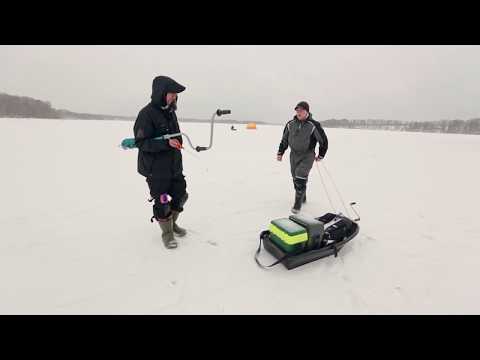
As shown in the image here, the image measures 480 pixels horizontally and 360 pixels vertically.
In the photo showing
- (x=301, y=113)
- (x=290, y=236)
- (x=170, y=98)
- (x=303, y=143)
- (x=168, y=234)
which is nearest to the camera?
(x=290, y=236)

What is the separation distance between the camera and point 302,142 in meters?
4.06

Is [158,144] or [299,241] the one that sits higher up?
[158,144]

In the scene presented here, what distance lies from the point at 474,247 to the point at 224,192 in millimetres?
4524

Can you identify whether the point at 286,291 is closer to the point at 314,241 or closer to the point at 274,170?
Result: the point at 314,241

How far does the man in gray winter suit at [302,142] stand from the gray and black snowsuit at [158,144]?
2273 millimetres

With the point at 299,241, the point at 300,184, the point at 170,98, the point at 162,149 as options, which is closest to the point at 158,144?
the point at 162,149

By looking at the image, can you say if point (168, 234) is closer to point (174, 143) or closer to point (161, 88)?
point (174, 143)

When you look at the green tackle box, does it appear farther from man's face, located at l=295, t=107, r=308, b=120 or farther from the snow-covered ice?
man's face, located at l=295, t=107, r=308, b=120

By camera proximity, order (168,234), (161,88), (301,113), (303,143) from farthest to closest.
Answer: (303,143) → (301,113) → (168,234) → (161,88)

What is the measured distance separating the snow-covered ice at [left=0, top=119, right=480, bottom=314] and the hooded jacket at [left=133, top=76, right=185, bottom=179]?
117cm

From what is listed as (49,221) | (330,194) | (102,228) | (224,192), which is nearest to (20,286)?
(102,228)

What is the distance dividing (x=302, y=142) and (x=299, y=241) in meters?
2.12

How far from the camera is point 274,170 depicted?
7973mm

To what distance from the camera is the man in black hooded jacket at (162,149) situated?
2611 millimetres
